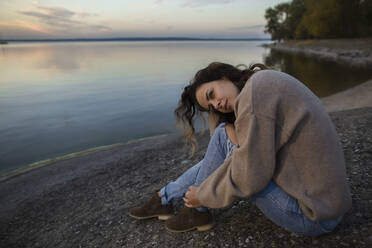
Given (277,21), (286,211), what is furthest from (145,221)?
(277,21)

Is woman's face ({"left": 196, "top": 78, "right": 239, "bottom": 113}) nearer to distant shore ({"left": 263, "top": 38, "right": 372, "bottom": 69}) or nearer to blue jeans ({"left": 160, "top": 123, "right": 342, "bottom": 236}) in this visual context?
blue jeans ({"left": 160, "top": 123, "right": 342, "bottom": 236})

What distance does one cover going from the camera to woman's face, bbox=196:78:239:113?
268cm

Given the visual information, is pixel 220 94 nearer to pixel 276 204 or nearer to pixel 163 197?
pixel 276 204

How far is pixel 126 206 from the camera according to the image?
4.48m

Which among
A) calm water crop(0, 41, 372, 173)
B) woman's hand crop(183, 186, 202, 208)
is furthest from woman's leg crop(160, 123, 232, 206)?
calm water crop(0, 41, 372, 173)

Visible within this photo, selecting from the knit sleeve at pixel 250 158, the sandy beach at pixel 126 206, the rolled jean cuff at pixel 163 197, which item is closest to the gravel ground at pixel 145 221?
the sandy beach at pixel 126 206

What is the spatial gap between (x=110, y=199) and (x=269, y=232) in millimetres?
3117

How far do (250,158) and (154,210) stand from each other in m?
2.13

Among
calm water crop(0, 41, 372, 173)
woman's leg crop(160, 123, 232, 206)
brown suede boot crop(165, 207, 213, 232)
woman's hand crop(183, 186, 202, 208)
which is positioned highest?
woman's leg crop(160, 123, 232, 206)

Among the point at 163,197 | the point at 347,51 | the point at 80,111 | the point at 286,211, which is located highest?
the point at 347,51

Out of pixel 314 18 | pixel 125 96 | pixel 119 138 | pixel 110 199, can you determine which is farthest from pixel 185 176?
pixel 314 18

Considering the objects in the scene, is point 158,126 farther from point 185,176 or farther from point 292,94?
point 292,94

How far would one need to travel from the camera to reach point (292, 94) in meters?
1.86

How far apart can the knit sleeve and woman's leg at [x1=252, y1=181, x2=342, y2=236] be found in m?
0.21
